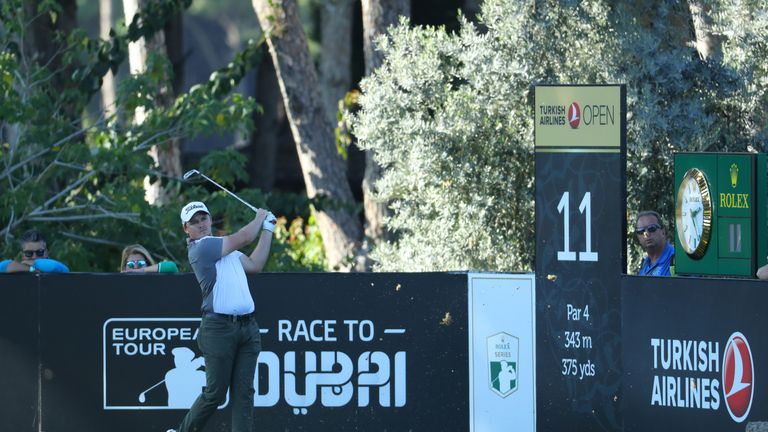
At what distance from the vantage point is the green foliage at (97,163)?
13.8 m

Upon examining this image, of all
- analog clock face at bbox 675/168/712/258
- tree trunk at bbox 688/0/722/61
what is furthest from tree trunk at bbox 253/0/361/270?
analog clock face at bbox 675/168/712/258

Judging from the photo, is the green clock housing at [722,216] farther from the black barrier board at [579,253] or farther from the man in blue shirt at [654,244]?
the black barrier board at [579,253]

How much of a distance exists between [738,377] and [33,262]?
18.5ft

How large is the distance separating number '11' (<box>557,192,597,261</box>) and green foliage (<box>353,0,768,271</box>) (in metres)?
2.91

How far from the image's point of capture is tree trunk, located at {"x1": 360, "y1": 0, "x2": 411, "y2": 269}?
1694 cm

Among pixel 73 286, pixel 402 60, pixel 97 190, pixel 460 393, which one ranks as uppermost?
pixel 402 60

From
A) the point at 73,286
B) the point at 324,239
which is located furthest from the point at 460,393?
the point at 324,239

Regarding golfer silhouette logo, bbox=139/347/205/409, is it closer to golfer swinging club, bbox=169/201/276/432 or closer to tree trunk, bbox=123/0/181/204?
golfer swinging club, bbox=169/201/276/432

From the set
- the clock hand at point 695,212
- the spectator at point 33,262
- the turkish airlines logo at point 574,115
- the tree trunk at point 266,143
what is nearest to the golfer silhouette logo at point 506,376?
the clock hand at point 695,212

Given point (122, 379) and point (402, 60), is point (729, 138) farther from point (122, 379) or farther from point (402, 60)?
point (122, 379)

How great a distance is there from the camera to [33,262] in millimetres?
10883

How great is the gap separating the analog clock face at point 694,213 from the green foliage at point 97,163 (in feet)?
17.8

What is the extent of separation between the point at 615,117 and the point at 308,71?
8586 millimetres

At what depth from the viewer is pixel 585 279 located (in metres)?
10.0
